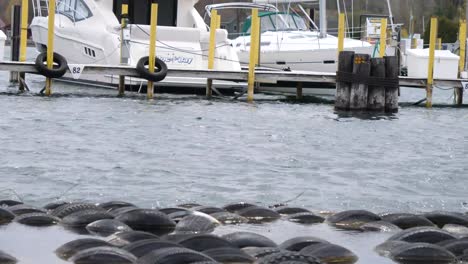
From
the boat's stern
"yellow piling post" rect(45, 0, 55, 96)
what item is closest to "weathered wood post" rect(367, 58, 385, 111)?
the boat's stern

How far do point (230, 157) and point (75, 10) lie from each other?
47.4 feet

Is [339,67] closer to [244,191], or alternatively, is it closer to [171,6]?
[171,6]

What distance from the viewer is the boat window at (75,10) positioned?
2952 cm

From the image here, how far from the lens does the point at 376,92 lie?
23.7m

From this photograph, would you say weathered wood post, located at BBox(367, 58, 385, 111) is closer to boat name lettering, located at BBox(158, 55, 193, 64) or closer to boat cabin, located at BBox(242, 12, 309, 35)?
boat name lettering, located at BBox(158, 55, 193, 64)

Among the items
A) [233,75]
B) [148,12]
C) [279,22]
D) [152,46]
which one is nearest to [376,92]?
[233,75]

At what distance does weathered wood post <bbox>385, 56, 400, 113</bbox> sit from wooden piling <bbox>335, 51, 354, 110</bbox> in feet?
2.47

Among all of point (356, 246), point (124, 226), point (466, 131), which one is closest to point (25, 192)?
point (124, 226)

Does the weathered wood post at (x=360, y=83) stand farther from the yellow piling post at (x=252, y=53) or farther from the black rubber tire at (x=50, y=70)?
the black rubber tire at (x=50, y=70)

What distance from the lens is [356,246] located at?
9.48m

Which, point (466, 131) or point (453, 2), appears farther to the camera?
point (453, 2)

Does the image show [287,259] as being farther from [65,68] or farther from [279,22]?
[279,22]

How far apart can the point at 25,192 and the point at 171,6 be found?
744 inches

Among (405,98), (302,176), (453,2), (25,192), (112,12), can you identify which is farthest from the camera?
(453,2)
